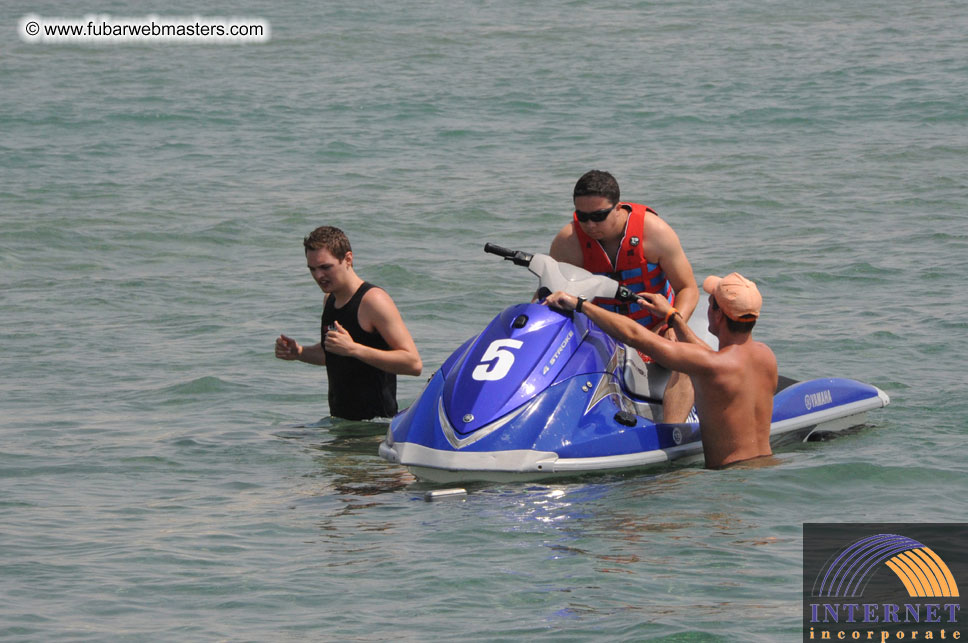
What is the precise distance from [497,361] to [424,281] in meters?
6.20

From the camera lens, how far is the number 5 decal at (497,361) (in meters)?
7.01

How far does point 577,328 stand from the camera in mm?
7273

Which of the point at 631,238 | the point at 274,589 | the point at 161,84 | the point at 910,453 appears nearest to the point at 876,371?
the point at 910,453

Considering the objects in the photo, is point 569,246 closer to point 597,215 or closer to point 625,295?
point 597,215

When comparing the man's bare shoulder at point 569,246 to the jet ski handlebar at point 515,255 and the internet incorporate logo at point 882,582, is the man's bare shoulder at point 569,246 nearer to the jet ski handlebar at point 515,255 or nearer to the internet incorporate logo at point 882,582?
the jet ski handlebar at point 515,255

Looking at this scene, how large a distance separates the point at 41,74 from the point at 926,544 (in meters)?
22.9

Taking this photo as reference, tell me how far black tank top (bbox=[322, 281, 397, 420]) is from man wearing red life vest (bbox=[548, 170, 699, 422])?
1170 millimetres

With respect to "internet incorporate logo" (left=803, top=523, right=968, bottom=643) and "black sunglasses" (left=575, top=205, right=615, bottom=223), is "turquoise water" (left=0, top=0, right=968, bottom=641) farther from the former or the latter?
"black sunglasses" (left=575, top=205, right=615, bottom=223)

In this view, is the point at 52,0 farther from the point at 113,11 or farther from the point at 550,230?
the point at 550,230

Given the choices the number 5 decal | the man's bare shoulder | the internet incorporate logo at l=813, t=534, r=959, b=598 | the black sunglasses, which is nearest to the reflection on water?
the number 5 decal

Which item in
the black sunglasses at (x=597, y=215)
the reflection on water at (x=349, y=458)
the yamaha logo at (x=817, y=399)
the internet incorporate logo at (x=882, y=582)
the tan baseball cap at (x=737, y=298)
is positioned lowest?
the internet incorporate logo at (x=882, y=582)

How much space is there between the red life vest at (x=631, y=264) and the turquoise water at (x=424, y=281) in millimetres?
1136

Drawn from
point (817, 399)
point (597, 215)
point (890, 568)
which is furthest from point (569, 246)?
point (890, 568)

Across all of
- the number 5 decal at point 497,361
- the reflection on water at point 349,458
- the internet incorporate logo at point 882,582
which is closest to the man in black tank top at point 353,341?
the reflection on water at point 349,458
